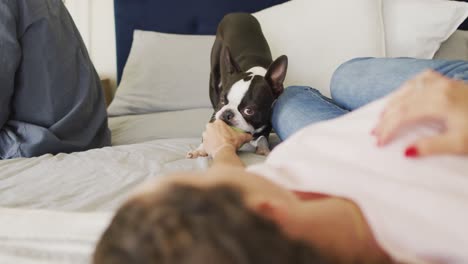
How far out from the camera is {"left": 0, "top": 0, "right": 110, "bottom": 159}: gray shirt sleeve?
1141 mm

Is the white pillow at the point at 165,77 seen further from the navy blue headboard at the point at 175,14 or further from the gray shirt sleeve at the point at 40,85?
the gray shirt sleeve at the point at 40,85

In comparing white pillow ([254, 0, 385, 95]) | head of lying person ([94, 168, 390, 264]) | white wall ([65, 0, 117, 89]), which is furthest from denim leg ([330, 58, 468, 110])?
white wall ([65, 0, 117, 89])

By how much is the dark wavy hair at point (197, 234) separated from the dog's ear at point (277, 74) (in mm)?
1059

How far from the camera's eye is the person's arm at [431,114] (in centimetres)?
41

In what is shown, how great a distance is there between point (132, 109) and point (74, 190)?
1.13m

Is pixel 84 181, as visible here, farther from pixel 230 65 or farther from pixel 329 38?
pixel 329 38

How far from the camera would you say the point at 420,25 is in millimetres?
1647

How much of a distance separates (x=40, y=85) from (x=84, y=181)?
0.42 m

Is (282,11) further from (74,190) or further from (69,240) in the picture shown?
(69,240)

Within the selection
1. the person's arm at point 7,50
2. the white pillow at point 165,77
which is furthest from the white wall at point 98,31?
the person's arm at point 7,50

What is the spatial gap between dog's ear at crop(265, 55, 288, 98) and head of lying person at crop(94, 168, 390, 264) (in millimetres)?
1031

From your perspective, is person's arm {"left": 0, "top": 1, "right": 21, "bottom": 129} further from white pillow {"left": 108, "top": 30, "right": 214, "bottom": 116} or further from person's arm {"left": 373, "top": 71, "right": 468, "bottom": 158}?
person's arm {"left": 373, "top": 71, "right": 468, "bottom": 158}

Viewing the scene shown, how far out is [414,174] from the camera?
0.41 m

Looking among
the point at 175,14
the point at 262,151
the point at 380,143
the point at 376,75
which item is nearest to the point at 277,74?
the point at 262,151
